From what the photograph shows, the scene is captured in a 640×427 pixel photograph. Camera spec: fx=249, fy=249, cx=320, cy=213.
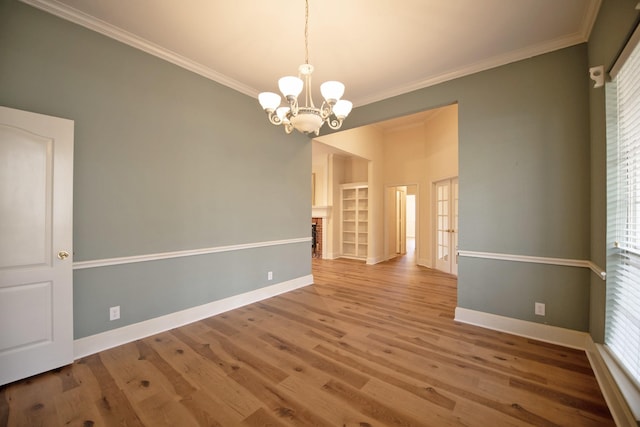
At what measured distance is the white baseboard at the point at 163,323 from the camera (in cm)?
229

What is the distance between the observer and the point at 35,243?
6.54 feet

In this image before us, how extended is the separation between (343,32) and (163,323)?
142 inches

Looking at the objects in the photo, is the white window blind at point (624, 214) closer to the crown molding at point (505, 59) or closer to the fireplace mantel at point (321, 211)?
the crown molding at point (505, 59)

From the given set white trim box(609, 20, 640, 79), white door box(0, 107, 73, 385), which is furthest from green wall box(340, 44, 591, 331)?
white door box(0, 107, 73, 385)

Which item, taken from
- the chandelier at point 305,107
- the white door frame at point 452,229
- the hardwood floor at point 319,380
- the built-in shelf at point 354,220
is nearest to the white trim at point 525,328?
the hardwood floor at point 319,380

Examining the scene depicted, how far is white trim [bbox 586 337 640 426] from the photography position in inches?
56.5

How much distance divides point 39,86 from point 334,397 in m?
3.42

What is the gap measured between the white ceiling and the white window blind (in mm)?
877

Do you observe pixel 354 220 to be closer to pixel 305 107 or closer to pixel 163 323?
pixel 163 323

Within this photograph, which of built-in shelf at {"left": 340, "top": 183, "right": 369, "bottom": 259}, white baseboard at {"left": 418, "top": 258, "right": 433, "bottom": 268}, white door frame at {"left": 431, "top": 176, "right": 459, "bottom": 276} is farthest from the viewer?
built-in shelf at {"left": 340, "top": 183, "right": 369, "bottom": 259}

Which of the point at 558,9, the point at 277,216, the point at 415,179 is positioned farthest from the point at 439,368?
the point at 415,179

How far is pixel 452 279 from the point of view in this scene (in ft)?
16.6

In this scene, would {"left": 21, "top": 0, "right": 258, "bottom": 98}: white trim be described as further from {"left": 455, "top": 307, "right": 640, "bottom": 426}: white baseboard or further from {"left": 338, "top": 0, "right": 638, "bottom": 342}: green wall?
{"left": 455, "top": 307, "right": 640, "bottom": 426}: white baseboard

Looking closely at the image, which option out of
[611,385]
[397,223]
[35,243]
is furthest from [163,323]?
[397,223]
